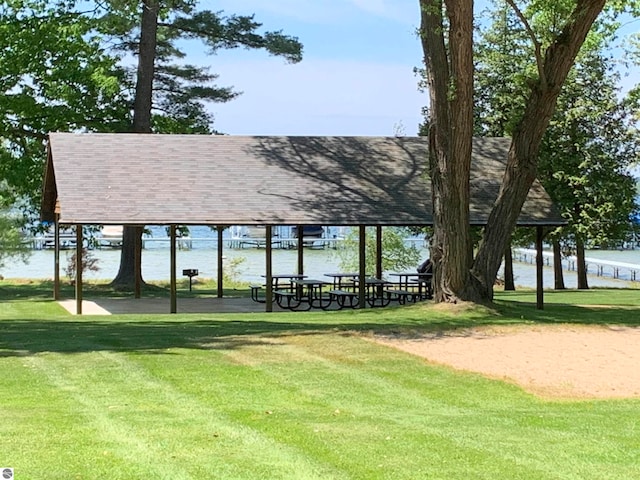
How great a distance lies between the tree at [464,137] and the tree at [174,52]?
483 inches

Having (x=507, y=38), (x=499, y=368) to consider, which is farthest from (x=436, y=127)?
(x=507, y=38)

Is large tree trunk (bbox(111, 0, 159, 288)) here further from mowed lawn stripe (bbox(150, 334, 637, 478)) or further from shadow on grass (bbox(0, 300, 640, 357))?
mowed lawn stripe (bbox(150, 334, 637, 478))

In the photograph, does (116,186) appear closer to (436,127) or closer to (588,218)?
(436,127)

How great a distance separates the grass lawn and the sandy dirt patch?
50 cm

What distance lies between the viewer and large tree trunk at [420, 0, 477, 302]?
758 inches

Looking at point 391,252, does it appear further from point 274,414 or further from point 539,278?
point 274,414

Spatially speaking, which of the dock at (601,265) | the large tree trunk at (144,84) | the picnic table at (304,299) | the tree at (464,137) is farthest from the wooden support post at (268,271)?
the dock at (601,265)

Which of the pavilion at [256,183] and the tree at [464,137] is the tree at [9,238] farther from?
the tree at [464,137]

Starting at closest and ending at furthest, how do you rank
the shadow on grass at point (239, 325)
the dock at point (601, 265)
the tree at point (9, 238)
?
the shadow on grass at point (239, 325)
the tree at point (9, 238)
the dock at point (601, 265)

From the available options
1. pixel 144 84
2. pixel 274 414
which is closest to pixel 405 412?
pixel 274 414

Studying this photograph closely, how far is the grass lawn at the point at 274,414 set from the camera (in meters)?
6.93

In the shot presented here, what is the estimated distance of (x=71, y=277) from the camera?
34.1 metres

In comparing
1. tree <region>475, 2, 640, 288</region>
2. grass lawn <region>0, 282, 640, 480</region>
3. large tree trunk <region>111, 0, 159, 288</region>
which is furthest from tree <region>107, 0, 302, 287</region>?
grass lawn <region>0, 282, 640, 480</region>

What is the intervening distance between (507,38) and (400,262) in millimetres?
8384
